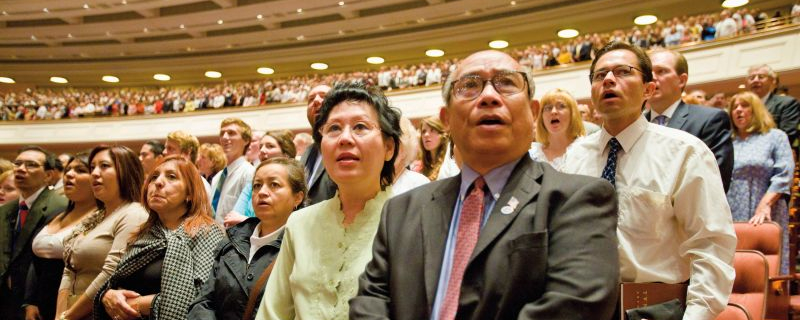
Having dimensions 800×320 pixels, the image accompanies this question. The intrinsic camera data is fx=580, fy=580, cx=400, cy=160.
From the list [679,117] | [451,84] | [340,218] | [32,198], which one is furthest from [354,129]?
[32,198]

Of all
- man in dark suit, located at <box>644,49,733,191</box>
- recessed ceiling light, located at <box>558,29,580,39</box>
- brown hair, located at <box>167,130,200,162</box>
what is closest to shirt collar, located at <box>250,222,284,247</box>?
man in dark suit, located at <box>644,49,733,191</box>

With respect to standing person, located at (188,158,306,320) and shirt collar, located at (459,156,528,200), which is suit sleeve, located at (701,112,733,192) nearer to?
shirt collar, located at (459,156,528,200)

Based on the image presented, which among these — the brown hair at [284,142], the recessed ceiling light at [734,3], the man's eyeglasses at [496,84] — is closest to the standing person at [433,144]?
the brown hair at [284,142]

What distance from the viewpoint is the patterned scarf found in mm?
2744

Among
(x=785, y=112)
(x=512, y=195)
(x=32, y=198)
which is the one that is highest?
(x=785, y=112)

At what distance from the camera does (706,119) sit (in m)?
2.84

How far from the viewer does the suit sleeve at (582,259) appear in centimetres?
123

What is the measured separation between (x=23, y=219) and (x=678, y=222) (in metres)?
5.02

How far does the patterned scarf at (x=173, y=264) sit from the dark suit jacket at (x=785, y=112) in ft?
17.8

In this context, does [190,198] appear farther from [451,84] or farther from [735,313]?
[735,313]

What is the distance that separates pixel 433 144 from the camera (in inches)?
172

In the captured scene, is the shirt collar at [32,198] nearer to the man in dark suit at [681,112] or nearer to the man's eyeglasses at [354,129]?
the man's eyeglasses at [354,129]

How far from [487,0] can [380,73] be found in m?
3.43

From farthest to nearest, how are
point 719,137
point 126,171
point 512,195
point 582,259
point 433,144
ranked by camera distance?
1. point 433,144
2. point 126,171
3. point 719,137
4. point 512,195
5. point 582,259
